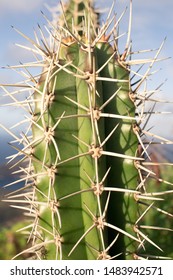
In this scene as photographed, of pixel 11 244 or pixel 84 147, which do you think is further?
pixel 11 244

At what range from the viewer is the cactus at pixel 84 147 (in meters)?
1.48

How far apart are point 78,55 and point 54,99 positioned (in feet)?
0.67

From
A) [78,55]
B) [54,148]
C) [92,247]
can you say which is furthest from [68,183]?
[78,55]

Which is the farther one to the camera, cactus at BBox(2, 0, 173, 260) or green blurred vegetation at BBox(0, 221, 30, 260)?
green blurred vegetation at BBox(0, 221, 30, 260)

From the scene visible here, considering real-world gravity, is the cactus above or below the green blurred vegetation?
above

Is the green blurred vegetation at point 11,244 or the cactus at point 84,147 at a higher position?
the cactus at point 84,147

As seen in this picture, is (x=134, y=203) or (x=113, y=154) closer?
(x=113, y=154)

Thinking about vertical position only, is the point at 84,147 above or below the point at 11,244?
above

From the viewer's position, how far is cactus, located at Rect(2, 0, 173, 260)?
1482mm

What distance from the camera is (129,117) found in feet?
4.90

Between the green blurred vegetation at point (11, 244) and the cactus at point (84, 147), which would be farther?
the green blurred vegetation at point (11, 244)

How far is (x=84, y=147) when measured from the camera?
150cm
